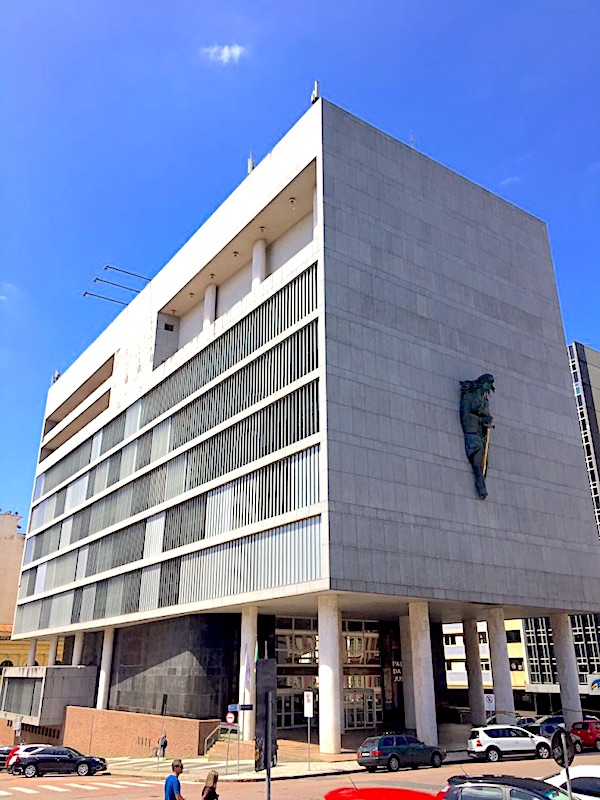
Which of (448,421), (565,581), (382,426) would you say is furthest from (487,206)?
(565,581)

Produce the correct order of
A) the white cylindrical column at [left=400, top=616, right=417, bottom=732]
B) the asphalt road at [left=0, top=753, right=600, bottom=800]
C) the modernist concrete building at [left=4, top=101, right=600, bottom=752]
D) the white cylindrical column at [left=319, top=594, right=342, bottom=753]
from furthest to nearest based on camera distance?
the white cylindrical column at [left=400, top=616, right=417, bottom=732] < the modernist concrete building at [left=4, top=101, right=600, bottom=752] < the white cylindrical column at [left=319, top=594, right=342, bottom=753] < the asphalt road at [left=0, top=753, right=600, bottom=800]

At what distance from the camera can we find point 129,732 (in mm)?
47406

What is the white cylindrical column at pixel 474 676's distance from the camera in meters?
44.9

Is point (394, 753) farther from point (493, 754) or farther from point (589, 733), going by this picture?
point (589, 733)

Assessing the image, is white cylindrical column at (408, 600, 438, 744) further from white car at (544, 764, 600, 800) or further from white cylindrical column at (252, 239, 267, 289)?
white cylindrical column at (252, 239, 267, 289)

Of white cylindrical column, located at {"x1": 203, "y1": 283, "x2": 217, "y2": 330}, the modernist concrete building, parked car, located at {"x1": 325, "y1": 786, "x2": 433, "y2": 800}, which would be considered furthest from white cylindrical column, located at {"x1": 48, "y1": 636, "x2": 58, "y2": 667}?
parked car, located at {"x1": 325, "y1": 786, "x2": 433, "y2": 800}

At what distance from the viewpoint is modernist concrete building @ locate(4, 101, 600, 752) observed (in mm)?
35781

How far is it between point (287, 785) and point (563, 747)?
15091 mm

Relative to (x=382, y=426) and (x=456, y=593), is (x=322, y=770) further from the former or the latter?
(x=382, y=426)

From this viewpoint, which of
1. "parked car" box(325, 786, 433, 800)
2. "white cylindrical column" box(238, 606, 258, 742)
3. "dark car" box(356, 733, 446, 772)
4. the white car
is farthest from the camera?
"white cylindrical column" box(238, 606, 258, 742)

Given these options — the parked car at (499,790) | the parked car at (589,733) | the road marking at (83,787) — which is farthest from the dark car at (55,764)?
the parked car at (499,790)

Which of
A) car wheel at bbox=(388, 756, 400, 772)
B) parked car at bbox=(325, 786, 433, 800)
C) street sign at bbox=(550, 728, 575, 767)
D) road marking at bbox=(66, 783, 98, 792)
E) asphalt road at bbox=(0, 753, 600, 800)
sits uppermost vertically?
street sign at bbox=(550, 728, 575, 767)

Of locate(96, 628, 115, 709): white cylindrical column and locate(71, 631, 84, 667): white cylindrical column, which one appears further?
locate(71, 631, 84, 667): white cylindrical column

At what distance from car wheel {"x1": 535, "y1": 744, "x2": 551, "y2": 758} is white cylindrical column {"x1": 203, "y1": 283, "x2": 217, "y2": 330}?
115 feet
